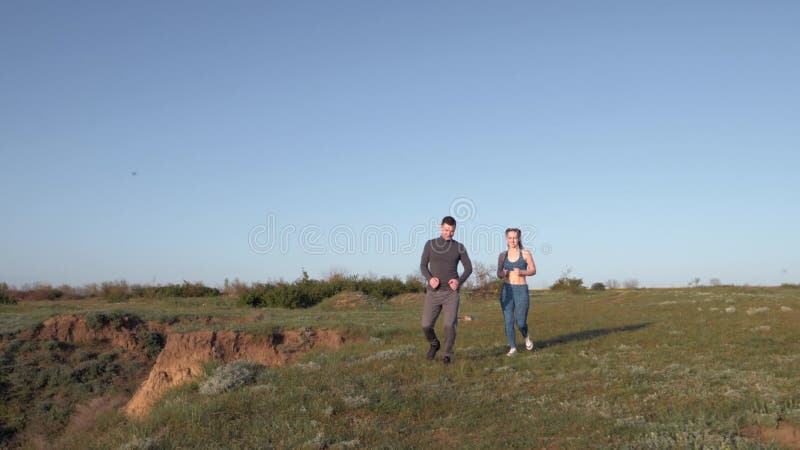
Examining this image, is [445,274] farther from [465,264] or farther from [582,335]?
[582,335]

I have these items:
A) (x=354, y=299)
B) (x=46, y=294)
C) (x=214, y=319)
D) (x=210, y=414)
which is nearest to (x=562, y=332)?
(x=210, y=414)

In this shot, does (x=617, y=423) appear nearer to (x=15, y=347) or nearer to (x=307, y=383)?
(x=307, y=383)

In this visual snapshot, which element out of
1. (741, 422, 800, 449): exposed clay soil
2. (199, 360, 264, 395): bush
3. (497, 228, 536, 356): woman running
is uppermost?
(497, 228, 536, 356): woman running

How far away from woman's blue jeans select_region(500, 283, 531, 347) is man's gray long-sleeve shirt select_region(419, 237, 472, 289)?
1.55m

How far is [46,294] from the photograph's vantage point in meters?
39.1

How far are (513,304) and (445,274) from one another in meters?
2.01

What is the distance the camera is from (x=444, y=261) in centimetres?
1016

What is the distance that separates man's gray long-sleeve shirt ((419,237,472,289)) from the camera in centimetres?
1016

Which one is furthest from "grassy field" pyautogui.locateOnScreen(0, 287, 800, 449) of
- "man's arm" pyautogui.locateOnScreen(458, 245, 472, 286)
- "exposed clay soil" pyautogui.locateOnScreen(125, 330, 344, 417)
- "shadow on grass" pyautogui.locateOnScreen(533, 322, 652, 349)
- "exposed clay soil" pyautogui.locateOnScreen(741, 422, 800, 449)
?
"exposed clay soil" pyautogui.locateOnScreen(125, 330, 344, 417)

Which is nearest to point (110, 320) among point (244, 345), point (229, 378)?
point (244, 345)

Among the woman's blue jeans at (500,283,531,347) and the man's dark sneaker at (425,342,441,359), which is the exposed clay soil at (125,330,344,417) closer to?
the man's dark sneaker at (425,342,441,359)

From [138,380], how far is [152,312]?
17.8ft

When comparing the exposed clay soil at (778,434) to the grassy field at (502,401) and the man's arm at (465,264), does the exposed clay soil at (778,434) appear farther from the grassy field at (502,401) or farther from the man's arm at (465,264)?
the man's arm at (465,264)

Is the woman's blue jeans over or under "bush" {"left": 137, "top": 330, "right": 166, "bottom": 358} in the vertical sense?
over
